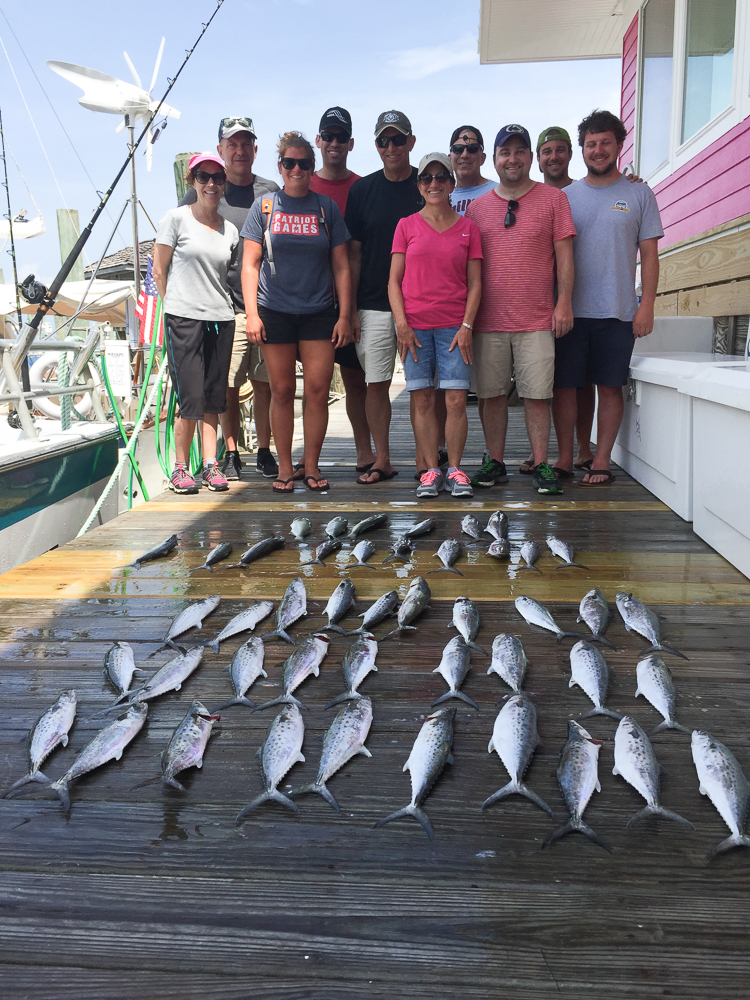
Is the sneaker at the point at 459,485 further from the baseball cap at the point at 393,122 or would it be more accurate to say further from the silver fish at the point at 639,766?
the silver fish at the point at 639,766

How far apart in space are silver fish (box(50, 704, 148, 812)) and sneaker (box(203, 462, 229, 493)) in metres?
2.89

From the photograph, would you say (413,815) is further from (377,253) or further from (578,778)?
(377,253)

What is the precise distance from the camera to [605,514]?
415 cm

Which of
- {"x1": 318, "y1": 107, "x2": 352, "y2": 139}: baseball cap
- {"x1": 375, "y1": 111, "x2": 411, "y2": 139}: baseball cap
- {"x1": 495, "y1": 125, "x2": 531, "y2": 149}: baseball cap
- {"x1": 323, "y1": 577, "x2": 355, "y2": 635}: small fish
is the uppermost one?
{"x1": 318, "y1": 107, "x2": 352, "y2": 139}: baseball cap

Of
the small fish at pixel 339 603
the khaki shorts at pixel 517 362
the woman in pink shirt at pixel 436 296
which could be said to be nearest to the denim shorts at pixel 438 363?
the woman in pink shirt at pixel 436 296

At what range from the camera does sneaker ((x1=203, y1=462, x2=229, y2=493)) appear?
192 inches

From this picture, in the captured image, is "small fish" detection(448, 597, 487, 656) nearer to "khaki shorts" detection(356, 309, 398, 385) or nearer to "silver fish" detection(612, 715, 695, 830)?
"silver fish" detection(612, 715, 695, 830)

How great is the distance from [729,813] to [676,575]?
66.6 inches

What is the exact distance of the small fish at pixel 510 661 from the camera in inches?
88.7

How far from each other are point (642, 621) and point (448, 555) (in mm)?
987

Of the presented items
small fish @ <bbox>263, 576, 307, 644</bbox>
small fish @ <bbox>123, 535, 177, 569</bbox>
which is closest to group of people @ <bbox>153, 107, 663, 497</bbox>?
small fish @ <bbox>123, 535, 177, 569</bbox>

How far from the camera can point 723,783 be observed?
1.68m

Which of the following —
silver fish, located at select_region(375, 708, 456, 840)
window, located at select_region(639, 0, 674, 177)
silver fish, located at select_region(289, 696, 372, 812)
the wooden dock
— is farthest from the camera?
window, located at select_region(639, 0, 674, 177)

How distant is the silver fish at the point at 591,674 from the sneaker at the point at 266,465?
3.41 meters
